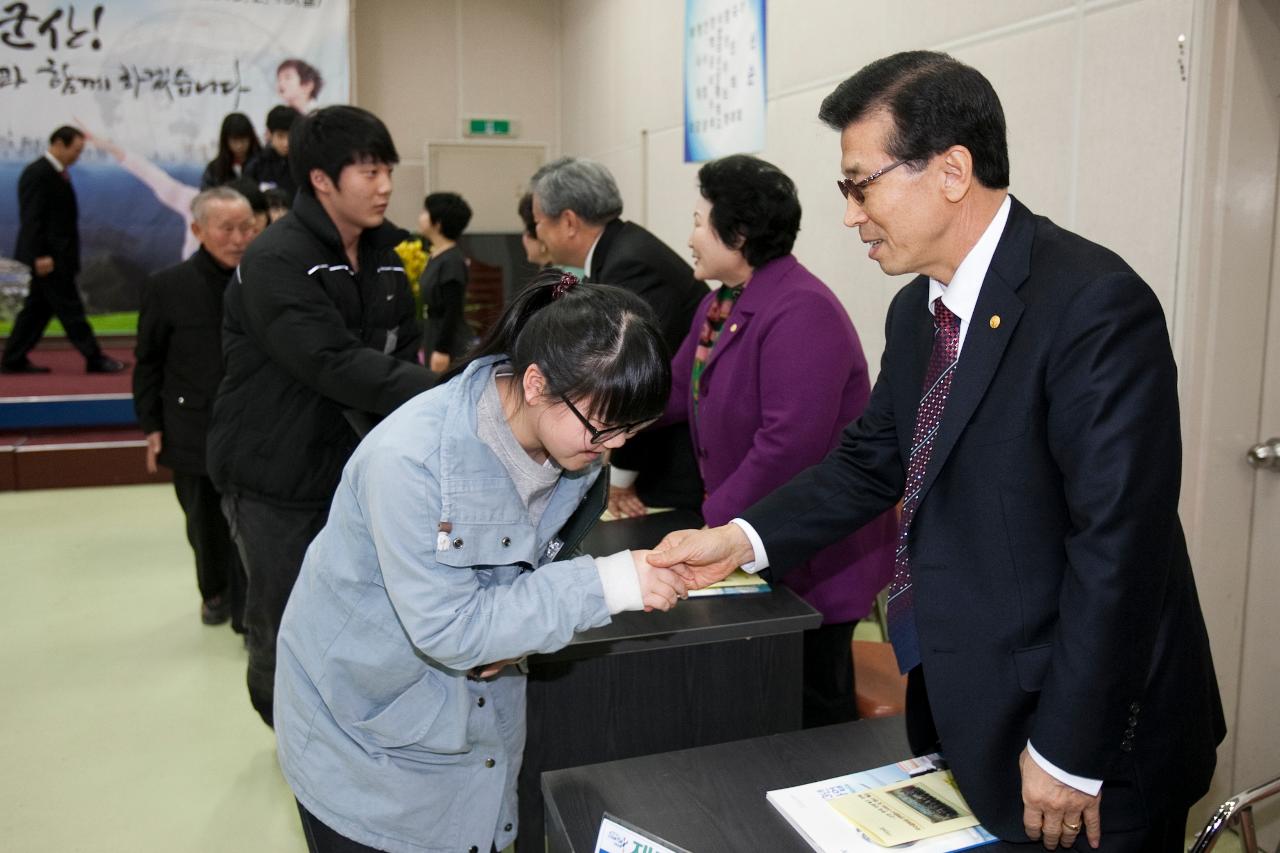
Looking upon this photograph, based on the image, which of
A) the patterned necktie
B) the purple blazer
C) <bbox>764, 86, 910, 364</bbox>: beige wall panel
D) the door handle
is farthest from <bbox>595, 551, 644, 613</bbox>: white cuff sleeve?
<bbox>764, 86, 910, 364</bbox>: beige wall panel

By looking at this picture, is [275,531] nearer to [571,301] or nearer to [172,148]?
[571,301]

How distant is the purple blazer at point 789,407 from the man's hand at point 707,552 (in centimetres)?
47

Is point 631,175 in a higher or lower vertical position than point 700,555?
higher

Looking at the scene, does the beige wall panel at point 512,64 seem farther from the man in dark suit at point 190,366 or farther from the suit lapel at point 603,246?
the suit lapel at point 603,246

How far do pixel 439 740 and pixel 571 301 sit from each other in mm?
641

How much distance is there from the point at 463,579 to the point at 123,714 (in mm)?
2620

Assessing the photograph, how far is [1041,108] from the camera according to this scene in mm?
2682

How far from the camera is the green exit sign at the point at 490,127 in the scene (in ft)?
25.7

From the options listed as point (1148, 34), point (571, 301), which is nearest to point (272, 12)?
point (1148, 34)

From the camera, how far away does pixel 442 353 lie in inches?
208

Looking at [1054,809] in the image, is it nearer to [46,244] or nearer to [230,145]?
[230,145]

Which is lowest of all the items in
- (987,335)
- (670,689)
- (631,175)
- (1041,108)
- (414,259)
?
(670,689)

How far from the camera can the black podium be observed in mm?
1925

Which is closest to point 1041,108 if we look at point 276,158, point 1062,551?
point 1062,551
